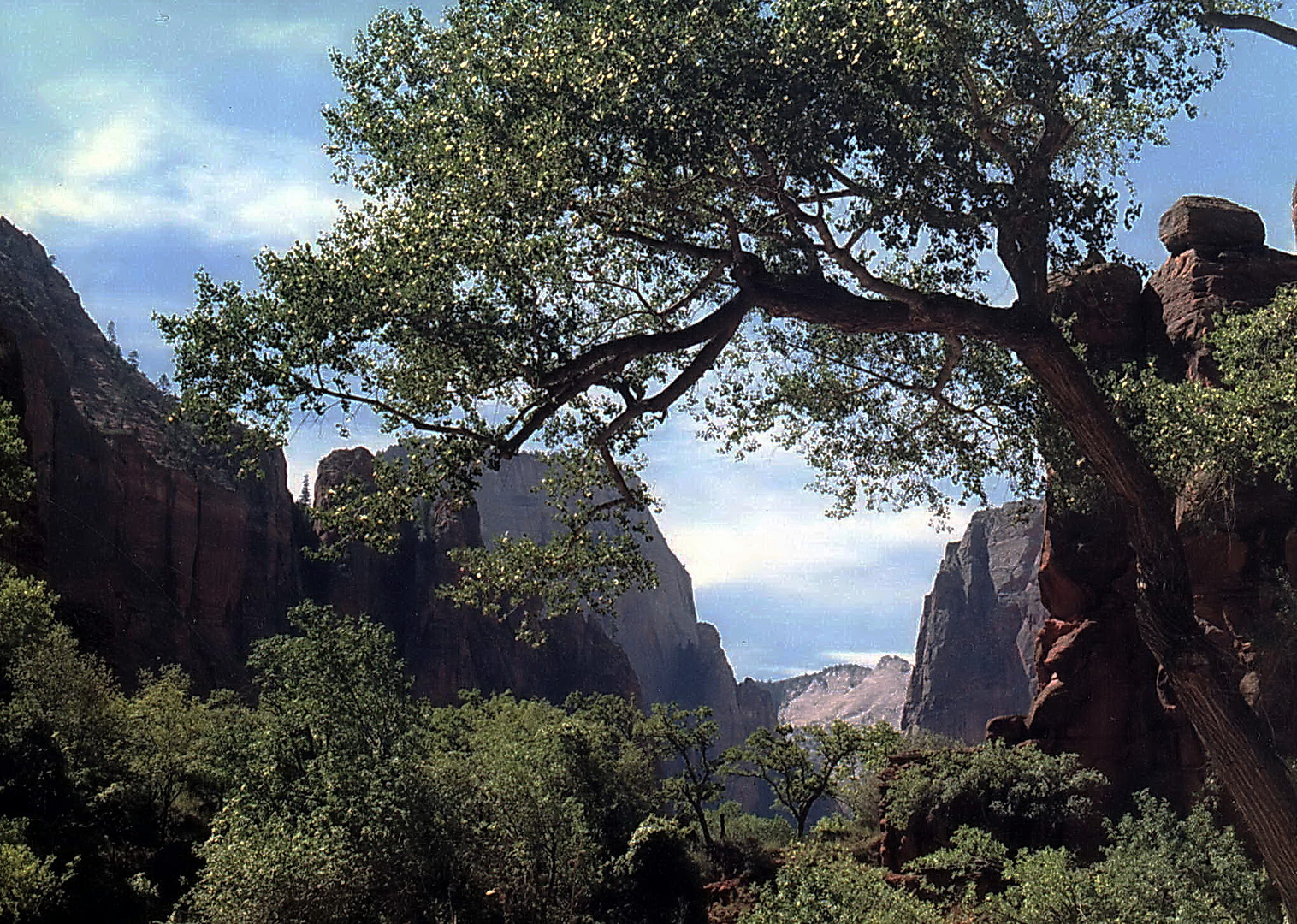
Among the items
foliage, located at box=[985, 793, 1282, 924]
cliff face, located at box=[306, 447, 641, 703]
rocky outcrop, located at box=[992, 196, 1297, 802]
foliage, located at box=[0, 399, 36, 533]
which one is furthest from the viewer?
cliff face, located at box=[306, 447, 641, 703]

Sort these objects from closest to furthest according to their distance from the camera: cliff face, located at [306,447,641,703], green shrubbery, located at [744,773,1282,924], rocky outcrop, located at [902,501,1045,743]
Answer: green shrubbery, located at [744,773,1282,924] → cliff face, located at [306,447,641,703] → rocky outcrop, located at [902,501,1045,743]

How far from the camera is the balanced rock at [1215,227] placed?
2748 centimetres

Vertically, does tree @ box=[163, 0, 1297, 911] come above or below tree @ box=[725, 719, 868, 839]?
above

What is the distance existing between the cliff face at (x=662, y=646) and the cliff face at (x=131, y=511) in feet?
180

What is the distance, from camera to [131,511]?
62344mm

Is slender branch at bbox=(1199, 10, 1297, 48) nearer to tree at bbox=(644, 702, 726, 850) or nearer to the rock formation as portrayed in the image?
tree at bbox=(644, 702, 726, 850)

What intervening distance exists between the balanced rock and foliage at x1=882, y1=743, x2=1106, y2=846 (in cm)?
1411

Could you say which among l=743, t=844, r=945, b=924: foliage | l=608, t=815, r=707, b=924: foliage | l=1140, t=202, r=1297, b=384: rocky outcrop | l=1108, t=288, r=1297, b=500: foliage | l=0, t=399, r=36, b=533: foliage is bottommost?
l=608, t=815, r=707, b=924: foliage

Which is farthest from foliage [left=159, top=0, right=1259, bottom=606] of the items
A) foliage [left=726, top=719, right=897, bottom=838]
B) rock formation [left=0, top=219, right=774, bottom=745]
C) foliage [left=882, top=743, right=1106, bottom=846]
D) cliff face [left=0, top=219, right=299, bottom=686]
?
cliff face [left=0, top=219, right=299, bottom=686]

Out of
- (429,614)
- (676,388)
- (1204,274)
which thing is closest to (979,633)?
(429,614)

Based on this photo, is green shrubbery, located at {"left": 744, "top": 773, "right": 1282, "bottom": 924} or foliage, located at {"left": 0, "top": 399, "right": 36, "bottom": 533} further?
foliage, located at {"left": 0, "top": 399, "right": 36, "bottom": 533}

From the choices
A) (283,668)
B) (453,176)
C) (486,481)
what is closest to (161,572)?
(283,668)

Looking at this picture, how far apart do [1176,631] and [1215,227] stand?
70.2 feet

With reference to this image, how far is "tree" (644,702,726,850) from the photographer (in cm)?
3653
